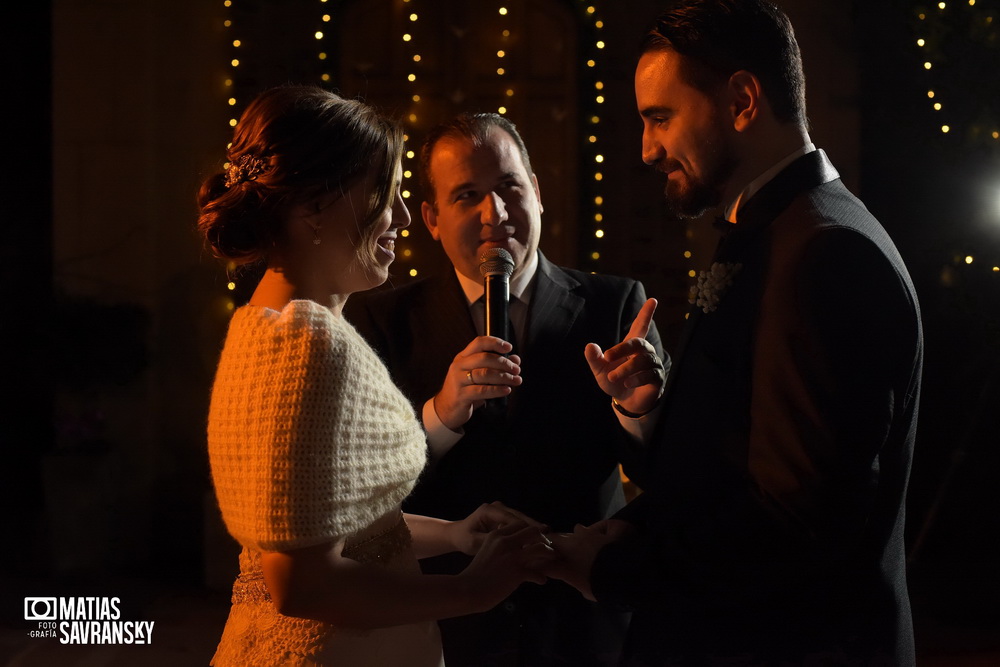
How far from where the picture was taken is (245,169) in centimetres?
135

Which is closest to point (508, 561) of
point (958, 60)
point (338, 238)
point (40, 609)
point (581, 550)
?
point (581, 550)

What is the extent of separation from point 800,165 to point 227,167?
1.01m

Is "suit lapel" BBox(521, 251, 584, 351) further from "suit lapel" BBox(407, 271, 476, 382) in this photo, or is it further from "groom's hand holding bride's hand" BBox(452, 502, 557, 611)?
"groom's hand holding bride's hand" BBox(452, 502, 557, 611)

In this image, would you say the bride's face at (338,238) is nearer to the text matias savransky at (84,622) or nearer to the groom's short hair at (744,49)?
the groom's short hair at (744,49)

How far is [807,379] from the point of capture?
49.8 inches

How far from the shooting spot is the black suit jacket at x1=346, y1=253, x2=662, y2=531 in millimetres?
2111

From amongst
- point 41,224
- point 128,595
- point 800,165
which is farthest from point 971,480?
point 41,224

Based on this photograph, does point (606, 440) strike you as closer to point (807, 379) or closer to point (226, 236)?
point (807, 379)

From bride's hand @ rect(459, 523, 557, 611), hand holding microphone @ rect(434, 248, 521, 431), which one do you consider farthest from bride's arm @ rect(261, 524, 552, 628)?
hand holding microphone @ rect(434, 248, 521, 431)

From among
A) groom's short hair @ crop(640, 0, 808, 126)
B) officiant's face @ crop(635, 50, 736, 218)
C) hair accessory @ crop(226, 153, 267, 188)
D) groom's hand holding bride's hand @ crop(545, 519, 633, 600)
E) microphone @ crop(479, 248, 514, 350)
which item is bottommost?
groom's hand holding bride's hand @ crop(545, 519, 633, 600)

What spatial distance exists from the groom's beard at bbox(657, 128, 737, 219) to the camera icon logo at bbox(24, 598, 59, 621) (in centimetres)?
396

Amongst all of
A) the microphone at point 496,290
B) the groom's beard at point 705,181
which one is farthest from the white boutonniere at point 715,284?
the microphone at point 496,290

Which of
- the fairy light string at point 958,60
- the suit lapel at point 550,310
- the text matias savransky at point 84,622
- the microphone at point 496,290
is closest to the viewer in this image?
the microphone at point 496,290

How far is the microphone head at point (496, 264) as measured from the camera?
6.29 ft
